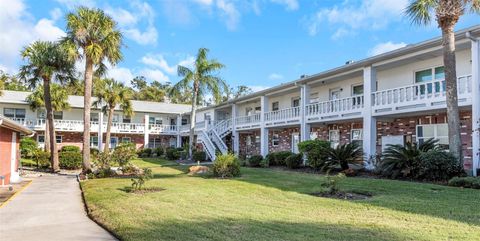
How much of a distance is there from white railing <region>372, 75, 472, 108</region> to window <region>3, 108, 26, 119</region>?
36583 millimetres

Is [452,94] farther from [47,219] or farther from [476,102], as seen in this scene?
[47,219]

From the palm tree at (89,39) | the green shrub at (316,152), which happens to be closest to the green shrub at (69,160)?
the palm tree at (89,39)

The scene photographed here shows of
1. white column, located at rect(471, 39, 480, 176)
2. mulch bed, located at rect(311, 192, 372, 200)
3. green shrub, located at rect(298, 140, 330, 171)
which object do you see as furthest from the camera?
green shrub, located at rect(298, 140, 330, 171)

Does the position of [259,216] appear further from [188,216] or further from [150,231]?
[150,231]

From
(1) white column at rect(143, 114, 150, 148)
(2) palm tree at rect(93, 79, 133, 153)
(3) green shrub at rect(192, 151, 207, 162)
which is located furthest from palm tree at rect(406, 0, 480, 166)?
(1) white column at rect(143, 114, 150, 148)

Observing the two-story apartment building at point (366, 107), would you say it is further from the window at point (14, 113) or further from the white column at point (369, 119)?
the window at point (14, 113)

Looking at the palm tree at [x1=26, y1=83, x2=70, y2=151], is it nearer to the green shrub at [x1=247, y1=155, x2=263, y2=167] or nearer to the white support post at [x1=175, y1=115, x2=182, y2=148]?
the white support post at [x1=175, y1=115, x2=182, y2=148]

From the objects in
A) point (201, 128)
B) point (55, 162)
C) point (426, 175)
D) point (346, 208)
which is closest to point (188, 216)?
point (346, 208)

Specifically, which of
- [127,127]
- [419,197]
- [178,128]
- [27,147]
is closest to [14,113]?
[127,127]

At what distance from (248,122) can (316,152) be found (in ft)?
42.8

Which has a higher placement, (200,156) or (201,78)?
(201,78)

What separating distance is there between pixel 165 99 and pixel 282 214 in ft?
227

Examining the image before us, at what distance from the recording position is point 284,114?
90.1ft

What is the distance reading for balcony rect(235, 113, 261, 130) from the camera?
31156mm
